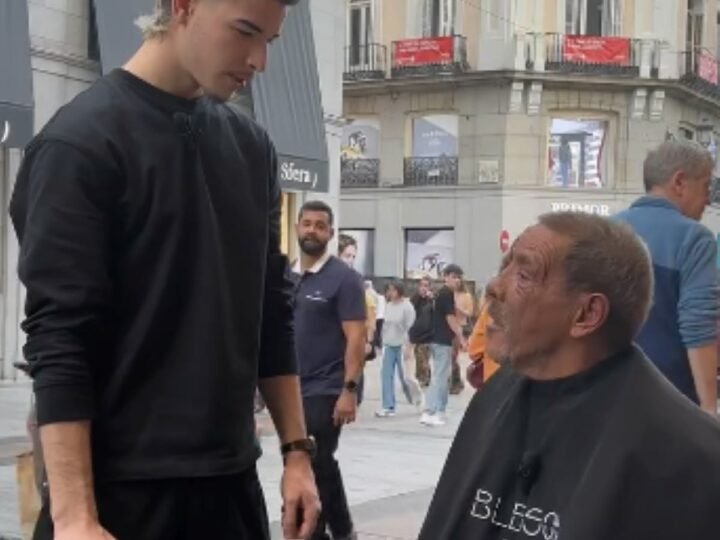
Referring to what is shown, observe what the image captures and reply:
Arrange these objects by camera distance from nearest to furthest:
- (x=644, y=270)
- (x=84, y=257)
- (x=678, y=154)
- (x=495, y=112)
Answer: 1. (x=84, y=257)
2. (x=644, y=270)
3. (x=678, y=154)
4. (x=495, y=112)

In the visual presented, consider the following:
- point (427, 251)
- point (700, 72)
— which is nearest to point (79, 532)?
point (427, 251)

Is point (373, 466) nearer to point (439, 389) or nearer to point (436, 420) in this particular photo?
point (436, 420)

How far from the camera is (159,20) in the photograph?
2.29 meters

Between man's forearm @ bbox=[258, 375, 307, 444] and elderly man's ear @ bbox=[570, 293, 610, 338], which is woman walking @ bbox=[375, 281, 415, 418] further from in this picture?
elderly man's ear @ bbox=[570, 293, 610, 338]

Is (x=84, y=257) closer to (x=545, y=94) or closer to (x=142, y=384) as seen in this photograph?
(x=142, y=384)

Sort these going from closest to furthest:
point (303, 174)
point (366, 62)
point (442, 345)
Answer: point (442, 345) < point (303, 174) < point (366, 62)

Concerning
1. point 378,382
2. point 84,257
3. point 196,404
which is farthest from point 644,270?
point 378,382

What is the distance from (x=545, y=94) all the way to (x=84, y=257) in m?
32.2

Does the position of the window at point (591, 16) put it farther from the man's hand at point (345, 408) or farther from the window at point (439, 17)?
the man's hand at point (345, 408)

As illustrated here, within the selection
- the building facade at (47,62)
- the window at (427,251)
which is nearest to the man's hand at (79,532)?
the building facade at (47,62)

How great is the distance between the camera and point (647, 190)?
16.9 ft

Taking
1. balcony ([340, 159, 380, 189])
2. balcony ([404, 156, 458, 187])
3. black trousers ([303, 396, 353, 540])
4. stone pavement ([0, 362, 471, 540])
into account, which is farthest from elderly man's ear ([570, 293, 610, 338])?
balcony ([340, 159, 380, 189])

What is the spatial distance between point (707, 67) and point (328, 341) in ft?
102

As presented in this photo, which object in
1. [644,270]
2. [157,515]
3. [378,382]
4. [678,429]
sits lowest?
[378,382]
